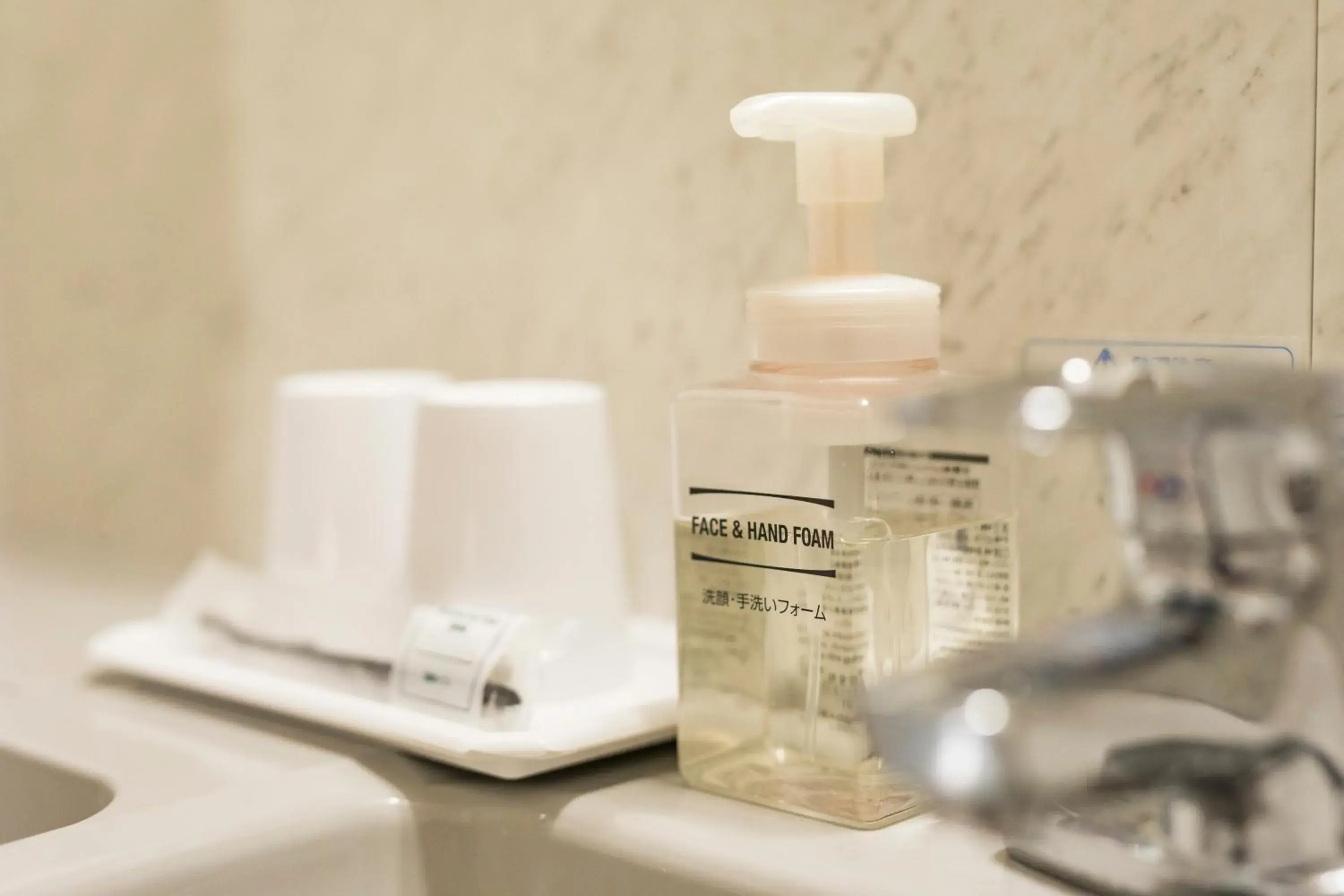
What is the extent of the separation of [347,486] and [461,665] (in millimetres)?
163

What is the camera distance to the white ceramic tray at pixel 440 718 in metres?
0.49

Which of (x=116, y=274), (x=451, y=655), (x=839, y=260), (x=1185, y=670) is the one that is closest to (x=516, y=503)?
(x=451, y=655)

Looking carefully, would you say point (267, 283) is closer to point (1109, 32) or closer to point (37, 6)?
point (37, 6)

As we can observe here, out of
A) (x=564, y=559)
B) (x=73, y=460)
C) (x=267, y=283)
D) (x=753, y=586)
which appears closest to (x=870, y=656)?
(x=753, y=586)

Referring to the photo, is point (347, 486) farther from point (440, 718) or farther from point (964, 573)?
point (964, 573)

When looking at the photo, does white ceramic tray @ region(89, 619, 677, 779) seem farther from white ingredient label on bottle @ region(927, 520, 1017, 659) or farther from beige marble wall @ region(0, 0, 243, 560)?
beige marble wall @ region(0, 0, 243, 560)

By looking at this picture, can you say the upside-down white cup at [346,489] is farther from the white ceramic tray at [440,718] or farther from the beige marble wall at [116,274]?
the beige marble wall at [116,274]

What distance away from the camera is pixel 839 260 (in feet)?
1.51

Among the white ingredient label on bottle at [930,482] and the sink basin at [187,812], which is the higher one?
the white ingredient label on bottle at [930,482]

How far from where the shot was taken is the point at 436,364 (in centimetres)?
78

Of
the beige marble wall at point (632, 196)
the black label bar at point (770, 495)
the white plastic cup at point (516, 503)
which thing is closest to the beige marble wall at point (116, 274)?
the beige marble wall at point (632, 196)

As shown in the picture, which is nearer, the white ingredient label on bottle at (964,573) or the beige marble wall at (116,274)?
the white ingredient label on bottle at (964,573)

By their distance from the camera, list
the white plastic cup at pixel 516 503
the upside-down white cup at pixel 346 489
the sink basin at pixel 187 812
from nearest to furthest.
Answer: the sink basin at pixel 187 812 → the white plastic cup at pixel 516 503 → the upside-down white cup at pixel 346 489

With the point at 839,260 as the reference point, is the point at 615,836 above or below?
below
